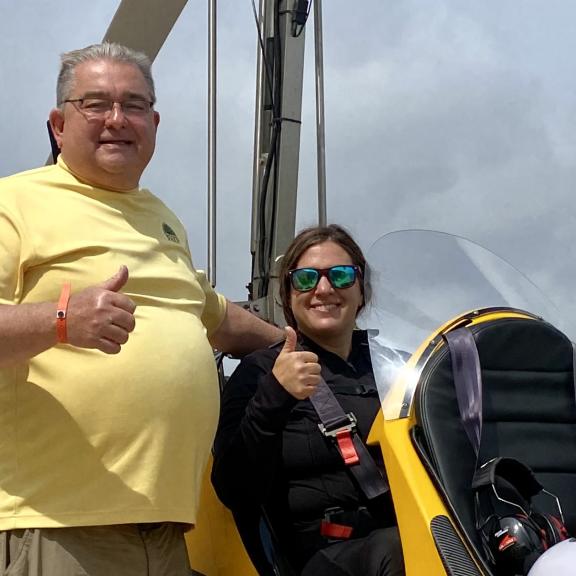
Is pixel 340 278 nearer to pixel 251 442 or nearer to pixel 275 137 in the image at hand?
pixel 251 442

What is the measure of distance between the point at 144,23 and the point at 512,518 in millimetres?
4342

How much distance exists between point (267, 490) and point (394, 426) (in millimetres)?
405

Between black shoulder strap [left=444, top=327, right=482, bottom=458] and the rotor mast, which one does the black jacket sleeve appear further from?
the rotor mast

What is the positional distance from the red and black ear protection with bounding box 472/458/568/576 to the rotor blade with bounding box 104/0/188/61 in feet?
13.4

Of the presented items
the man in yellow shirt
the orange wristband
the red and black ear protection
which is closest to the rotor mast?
the man in yellow shirt

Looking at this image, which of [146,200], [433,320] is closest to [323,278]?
[433,320]

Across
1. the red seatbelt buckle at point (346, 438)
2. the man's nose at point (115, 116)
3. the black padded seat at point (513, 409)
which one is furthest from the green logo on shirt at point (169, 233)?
the black padded seat at point (513, 409)

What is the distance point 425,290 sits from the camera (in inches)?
99.7

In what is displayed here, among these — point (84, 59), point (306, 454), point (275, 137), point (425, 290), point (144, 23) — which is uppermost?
point (144, 23)

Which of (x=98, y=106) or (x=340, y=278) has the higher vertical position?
(x=98, y=106)

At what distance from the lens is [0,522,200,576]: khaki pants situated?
188 cm

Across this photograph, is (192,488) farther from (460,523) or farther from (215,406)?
(460,523)

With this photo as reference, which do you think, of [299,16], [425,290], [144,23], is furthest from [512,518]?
[144,23]

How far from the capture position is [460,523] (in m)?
1.94
